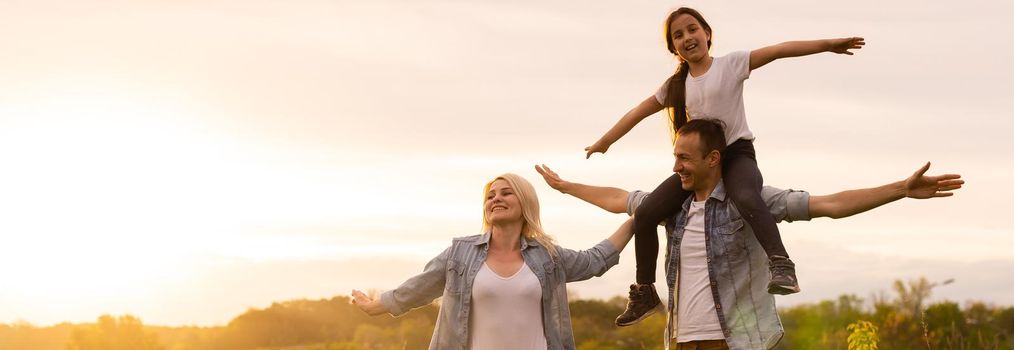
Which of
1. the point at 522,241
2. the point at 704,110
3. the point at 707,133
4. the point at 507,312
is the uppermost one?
the point at 704,110

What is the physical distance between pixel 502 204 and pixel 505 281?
489 millimetres

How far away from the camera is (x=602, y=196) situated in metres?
7.35

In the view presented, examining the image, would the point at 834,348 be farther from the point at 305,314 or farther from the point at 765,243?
the point at 305,314

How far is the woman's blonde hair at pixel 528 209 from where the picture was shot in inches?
276

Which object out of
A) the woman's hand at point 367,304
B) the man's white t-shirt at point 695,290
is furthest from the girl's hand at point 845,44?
the woman's hand at point 367,304

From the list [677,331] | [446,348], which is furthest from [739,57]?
[446,348]

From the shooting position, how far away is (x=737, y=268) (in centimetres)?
635

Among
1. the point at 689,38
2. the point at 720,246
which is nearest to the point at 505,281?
the point at 720,246

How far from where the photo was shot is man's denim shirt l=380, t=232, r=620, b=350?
692 cm

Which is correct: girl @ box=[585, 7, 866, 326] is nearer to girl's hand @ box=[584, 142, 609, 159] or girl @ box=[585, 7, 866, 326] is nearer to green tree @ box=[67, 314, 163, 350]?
girl's hand @ box=[584, 142, 609, 159]

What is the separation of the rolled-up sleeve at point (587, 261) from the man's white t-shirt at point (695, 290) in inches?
31.7

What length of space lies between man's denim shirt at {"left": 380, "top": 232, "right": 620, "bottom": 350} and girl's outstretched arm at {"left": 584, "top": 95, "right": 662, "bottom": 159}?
79 cm

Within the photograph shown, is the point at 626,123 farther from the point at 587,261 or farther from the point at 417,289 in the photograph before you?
the point at 417,289

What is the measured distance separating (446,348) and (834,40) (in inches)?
121
